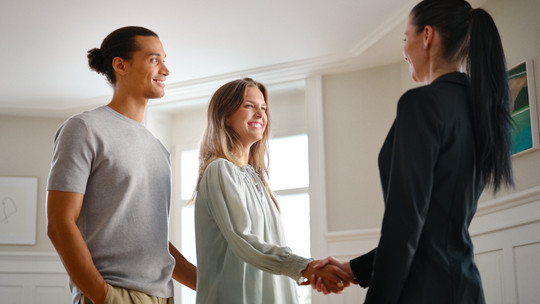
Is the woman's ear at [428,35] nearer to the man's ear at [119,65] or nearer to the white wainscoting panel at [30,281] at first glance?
the man's ear at [119,65]

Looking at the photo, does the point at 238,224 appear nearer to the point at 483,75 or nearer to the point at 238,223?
the point at 238,223

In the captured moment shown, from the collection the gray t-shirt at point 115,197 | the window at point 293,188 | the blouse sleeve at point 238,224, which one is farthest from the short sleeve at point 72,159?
the window at point 293,188

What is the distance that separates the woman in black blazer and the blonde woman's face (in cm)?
86

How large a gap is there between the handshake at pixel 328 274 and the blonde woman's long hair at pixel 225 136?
479mm

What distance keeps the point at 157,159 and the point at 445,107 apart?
1.02 m

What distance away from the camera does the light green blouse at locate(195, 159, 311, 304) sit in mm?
1925

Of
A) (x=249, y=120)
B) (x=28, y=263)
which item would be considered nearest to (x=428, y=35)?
(x=249, y=120)

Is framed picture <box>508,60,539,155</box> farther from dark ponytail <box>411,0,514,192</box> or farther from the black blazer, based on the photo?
the black blazer

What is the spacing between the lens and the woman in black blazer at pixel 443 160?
1.39 metres

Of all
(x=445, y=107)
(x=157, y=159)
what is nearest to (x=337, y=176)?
(x=157, y=159)

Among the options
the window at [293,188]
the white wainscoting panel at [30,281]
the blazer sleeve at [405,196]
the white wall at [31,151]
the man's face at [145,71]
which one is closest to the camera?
the blazer sleeve at [405,196]

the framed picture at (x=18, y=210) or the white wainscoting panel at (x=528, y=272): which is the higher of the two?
the framed picture at (x=18, y=210)

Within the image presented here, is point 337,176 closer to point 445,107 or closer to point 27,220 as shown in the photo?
point 27,220

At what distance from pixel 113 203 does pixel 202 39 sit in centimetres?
336
